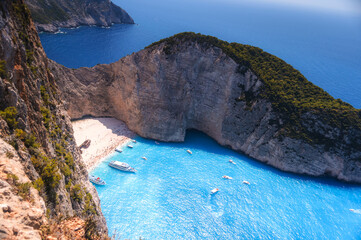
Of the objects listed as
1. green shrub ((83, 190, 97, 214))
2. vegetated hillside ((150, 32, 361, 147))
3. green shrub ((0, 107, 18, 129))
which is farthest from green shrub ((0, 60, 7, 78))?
vegetated hillside ((150, 32, 361, 147))

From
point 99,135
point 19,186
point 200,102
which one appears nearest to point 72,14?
point 99,135

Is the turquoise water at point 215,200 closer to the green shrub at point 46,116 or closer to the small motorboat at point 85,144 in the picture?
the small motorboat at point 85,144

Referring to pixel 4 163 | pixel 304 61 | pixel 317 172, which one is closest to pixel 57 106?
pixel 4 163

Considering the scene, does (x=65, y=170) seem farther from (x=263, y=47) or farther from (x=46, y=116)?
(x=263, y=47)

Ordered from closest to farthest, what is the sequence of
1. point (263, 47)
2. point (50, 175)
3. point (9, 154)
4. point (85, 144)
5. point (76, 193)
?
point (9, 154)
point (50, 175)
point (76, 193)
point (85, 144)
point (263, 47)

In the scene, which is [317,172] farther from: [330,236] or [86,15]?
[86,15]

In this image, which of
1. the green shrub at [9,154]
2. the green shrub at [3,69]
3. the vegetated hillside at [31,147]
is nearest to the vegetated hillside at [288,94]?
the vegetated hillside at [31,147]
